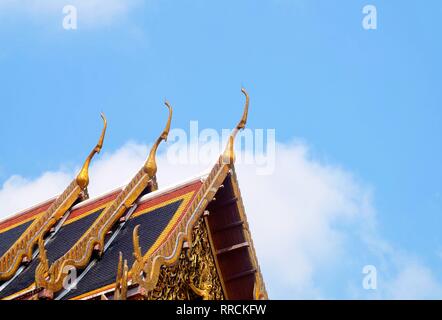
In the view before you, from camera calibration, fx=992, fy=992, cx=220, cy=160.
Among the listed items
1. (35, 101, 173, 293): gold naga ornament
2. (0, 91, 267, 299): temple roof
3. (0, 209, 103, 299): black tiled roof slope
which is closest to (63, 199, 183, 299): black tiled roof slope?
(0, 91, 267, 299): temple roof

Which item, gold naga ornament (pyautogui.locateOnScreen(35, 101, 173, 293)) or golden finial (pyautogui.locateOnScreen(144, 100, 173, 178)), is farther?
golden finial (pyautogui.locateOnScreen(144, 100, 173, 178))

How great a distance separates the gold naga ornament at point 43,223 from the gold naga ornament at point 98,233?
48cm

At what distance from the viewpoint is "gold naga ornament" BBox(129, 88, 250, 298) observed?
9828 mm

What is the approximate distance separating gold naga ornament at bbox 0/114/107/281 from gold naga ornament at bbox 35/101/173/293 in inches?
18.9

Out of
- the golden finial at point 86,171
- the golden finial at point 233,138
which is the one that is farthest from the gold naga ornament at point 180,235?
the golden finial at point 86,171

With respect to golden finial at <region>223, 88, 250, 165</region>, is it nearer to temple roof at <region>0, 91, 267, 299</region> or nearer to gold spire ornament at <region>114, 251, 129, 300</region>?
temple roof at <region>0, 91, 267, 299</region>

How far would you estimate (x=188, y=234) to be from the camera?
10844 millimetres

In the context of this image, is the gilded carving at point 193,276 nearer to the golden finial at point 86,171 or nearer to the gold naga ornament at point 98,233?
the gold naga ornament at point 98,233

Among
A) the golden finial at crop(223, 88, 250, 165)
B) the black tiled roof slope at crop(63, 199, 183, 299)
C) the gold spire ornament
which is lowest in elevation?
the gold spire ornament

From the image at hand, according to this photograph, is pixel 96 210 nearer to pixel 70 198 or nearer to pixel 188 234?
pixel 70 198

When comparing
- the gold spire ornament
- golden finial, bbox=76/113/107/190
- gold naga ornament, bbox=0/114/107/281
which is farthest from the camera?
golden finial, bbox=76/113/107/190

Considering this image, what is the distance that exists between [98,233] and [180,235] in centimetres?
121

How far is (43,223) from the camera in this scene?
12914mm
